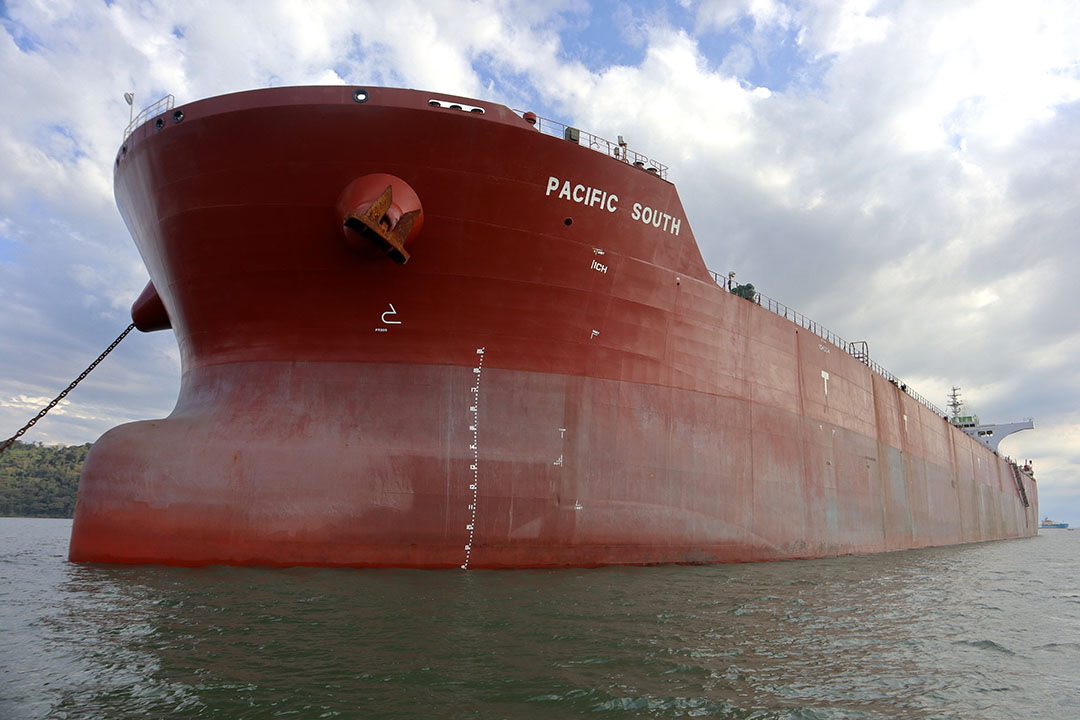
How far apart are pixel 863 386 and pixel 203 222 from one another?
54.5 feet

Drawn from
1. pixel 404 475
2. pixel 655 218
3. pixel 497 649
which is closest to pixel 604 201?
pixel 655 218

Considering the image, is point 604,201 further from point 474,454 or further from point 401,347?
point 474,454

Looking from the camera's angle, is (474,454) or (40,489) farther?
(40,489)

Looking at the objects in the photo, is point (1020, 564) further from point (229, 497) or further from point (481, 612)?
point (229, 497)

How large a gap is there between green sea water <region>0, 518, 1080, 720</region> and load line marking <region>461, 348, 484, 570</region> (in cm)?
42

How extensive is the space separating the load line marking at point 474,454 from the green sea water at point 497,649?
422 mm

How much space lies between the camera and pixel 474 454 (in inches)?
340

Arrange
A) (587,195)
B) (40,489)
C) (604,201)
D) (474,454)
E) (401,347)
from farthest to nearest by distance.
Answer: (40,489)
(604,201)
(587,195)
(401,347)
(474,454)

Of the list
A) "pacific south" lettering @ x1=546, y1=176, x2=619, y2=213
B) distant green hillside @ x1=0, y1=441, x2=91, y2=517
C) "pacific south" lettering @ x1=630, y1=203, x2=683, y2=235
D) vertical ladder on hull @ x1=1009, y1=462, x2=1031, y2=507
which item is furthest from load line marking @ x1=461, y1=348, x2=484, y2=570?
distant green hillside @ x1=0, y1=441, x2=91, y2=517

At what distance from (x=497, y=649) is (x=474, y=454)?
4.20 metres

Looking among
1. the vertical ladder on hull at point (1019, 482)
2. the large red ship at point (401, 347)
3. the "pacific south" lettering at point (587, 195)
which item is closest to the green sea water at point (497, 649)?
the large red ship at point (401, 347)

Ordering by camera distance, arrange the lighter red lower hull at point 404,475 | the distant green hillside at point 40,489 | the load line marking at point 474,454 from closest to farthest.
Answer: the lighter red lower hull at point 404,475, the load line marking at point 474,454, the distant green hillside at point 40,489

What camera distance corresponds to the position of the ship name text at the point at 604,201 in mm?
9055

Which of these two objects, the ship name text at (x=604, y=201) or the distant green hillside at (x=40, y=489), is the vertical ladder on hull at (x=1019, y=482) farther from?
the distant green hillside at (x=40, y=489)
